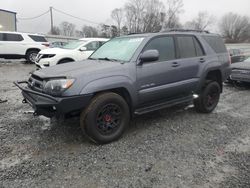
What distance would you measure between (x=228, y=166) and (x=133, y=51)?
235cm

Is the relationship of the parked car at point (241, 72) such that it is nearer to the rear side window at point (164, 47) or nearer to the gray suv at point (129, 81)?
the gray suv at point (129, 81)

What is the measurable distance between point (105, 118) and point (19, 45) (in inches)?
487

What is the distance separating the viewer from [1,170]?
3188 mm

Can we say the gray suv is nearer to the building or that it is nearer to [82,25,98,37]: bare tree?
the building

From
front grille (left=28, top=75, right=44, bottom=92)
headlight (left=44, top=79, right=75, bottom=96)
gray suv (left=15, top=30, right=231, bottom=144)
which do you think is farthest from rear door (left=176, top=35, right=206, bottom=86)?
front grille (left=28, top=75, right=44, bottom=92)

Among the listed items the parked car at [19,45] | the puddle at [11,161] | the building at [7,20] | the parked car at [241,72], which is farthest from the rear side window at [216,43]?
the building at [7,20]

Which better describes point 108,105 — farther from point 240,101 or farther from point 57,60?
point 57,60

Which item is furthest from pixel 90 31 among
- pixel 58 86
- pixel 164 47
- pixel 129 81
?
pixel 58 86

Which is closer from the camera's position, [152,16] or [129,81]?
[129,81]

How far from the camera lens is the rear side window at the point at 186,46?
4.97 metres

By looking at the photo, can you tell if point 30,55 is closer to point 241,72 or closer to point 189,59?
point 241,72

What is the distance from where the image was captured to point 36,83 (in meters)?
3.97

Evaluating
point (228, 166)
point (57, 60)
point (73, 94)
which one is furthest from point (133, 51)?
point (57, 60)

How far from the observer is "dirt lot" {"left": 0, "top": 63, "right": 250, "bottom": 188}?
3.02 meters
